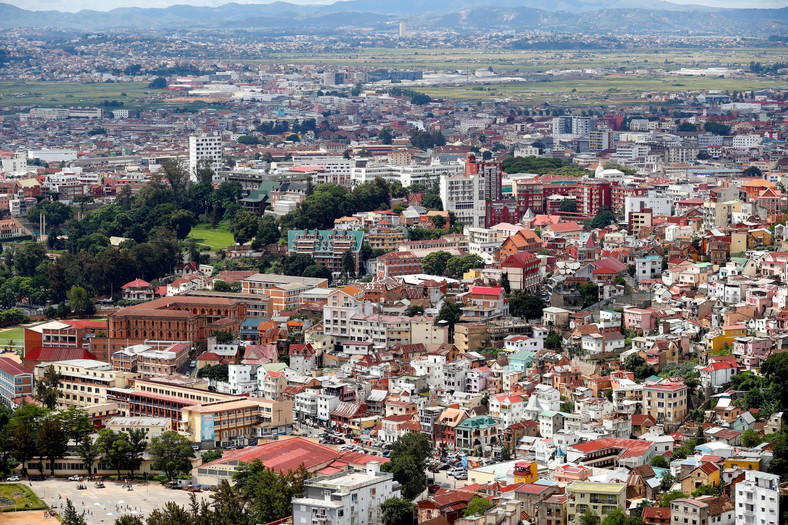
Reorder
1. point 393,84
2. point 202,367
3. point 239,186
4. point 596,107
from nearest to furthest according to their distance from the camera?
1. point 202,367
2. point 239,186
3. point 596,107
4. point 393,84

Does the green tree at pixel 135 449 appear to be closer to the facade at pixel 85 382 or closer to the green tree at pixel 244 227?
the facade at pixel 85 382

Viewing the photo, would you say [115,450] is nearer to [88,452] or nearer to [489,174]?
[88,452]

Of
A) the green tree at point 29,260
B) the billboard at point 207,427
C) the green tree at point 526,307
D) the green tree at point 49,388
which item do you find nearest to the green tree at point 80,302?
the green tree at point 29,260

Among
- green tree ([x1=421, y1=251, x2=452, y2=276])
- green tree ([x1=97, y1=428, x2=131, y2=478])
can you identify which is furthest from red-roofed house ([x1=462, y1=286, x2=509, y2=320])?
green tree ([x1=97, y1=428, x2=131, y2=478])

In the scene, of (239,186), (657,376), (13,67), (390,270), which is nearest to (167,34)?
(13,67)

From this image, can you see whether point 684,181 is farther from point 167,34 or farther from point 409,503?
point 167,34
